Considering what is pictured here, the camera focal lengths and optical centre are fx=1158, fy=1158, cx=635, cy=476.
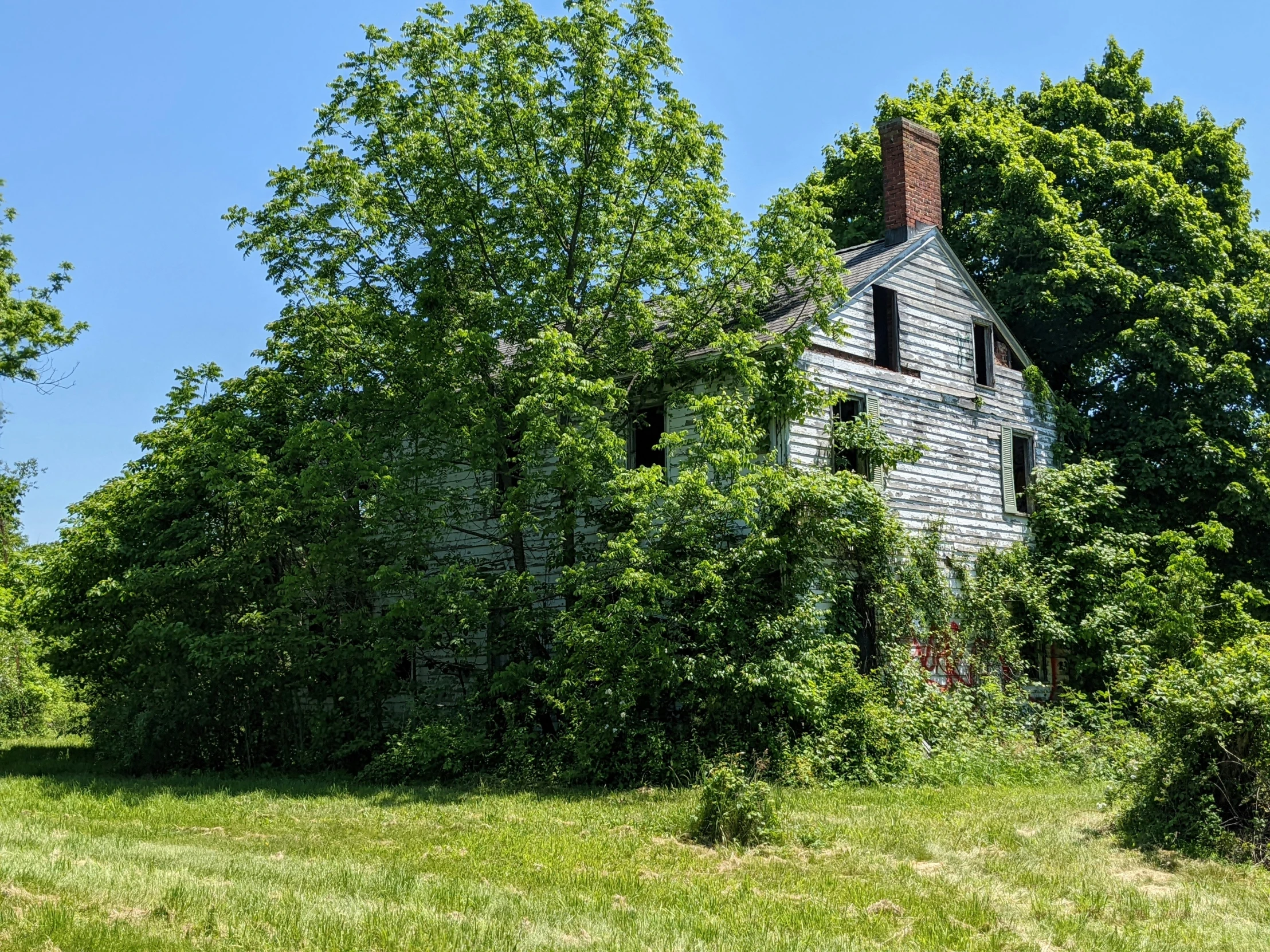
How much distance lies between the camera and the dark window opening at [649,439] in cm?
1997

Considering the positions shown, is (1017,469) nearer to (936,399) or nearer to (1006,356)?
(1006,356)

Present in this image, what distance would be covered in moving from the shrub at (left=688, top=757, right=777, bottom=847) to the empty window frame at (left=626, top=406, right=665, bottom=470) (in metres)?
9.11

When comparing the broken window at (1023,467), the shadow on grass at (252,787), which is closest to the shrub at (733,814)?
the shadow on grass at (252,787)

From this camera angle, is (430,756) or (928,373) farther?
(928,373)

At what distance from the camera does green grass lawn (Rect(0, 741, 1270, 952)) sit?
7.51 m

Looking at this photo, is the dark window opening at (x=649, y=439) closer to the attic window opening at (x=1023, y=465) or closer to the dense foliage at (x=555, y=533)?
the dense foliage at (x=555, y=533)

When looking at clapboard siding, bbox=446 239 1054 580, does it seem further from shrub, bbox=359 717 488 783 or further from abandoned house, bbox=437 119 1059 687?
shrub, bbox=359 717 488 783

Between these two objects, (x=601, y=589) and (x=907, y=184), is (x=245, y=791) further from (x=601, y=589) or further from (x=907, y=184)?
(x=907, y=184)

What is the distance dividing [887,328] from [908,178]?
3.47 metres

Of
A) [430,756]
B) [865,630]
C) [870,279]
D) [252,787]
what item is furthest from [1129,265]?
[252,787]

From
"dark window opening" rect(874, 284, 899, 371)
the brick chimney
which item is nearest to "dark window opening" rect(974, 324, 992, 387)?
the brick chimney

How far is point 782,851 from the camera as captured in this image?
1064 centimetres

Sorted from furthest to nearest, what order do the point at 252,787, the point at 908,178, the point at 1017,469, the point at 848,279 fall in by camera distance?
1. the point at 1017,469
2. the point at 908,178
3. the point at 848,279
4. the point at 252,787

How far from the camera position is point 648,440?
20.3m
